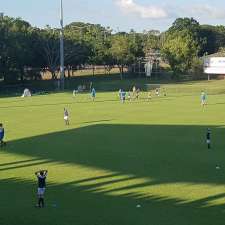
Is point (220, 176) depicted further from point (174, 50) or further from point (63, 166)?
point (174, 50)

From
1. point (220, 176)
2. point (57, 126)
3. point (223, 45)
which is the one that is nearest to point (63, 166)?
point (220, 176)

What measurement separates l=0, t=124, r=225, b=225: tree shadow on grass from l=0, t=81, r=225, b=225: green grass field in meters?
0.03

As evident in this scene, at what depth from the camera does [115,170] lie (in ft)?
75.2

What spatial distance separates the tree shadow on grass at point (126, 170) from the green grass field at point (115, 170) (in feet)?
0.10

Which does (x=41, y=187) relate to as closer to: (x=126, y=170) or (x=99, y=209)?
(x=99, y=209)

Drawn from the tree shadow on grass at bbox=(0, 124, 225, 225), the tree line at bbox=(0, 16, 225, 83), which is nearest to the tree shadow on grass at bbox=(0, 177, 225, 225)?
the tree shadow on grass at bbox=(0, 124, 225, 225)

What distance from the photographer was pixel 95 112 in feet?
158

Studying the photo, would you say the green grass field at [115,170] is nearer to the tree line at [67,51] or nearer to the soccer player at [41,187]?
the soccer player at [41,187]

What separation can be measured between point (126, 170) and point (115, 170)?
451mm

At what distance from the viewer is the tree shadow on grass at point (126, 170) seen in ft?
54.4

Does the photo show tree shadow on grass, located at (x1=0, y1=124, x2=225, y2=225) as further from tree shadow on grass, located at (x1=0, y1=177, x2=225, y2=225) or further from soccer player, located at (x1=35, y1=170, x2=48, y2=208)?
soccer player, located at (x1=35, y1=170, x2=48, y2=208)

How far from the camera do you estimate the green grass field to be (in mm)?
16788

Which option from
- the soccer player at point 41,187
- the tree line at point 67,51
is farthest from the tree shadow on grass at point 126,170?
the tree line at point 67,51

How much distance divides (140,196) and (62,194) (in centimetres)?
269
